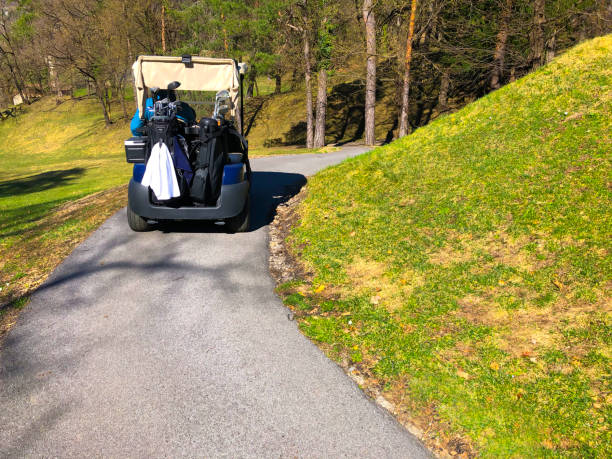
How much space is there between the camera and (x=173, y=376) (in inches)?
147

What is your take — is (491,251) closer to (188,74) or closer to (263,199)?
(263,199)

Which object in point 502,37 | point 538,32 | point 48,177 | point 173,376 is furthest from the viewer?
point 48,177

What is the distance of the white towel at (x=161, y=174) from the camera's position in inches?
233

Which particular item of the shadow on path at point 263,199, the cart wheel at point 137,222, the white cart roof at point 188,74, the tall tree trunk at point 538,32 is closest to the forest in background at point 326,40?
the tall tree trunk at point 538,32

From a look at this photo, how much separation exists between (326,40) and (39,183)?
49.6 feet

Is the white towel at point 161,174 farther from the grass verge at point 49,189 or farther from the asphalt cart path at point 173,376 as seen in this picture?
the grass verge at point 49,189

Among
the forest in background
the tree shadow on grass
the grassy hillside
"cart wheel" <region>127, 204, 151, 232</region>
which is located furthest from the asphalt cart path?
the tree shadow on grass

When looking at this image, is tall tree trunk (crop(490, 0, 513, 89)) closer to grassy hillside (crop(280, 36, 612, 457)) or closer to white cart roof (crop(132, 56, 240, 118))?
grassy hillside (crop(280, 36, 612, 457))

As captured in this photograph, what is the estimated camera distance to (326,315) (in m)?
4.80

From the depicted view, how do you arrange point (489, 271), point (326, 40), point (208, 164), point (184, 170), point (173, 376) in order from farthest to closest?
point (326, 40), point (208, 164), point (184, 170), point (489, 271), point (173, 376)

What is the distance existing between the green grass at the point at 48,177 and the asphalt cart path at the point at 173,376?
1.56 metres

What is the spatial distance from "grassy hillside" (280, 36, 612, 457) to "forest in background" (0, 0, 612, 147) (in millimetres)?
5872

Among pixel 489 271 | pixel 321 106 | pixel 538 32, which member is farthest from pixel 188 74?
pixel 321 106

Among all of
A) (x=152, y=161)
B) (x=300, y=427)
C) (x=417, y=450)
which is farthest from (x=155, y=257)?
(x=417, y=450)
